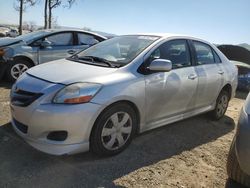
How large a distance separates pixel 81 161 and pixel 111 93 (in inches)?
34.8

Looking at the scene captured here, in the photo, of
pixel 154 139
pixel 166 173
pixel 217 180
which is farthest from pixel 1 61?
pixel 217 180

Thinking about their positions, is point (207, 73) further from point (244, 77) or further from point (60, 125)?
point (244, 77)

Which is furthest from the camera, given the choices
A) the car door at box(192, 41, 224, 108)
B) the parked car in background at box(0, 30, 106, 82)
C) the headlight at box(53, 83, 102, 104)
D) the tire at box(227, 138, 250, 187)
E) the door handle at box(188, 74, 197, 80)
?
the parked car in background at box(0, 30, 106, 82)

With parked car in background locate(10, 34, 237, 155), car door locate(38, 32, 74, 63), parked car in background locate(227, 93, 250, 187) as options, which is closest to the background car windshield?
parked car in background locate(10, 34, 237, 155)

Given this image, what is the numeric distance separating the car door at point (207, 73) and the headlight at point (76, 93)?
6.73 feet

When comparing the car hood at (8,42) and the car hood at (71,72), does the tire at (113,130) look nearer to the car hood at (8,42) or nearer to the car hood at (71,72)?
the car hood at (71,72)

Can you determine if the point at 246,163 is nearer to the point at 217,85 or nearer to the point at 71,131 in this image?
the point at 71,131

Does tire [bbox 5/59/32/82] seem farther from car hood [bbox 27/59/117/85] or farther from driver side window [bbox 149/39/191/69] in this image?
driver side window [bbox 149/39/191/69]

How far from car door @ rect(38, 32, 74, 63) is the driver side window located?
3.58 m

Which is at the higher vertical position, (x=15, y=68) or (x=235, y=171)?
(x=235, y=171)

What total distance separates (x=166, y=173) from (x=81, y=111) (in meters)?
1.23

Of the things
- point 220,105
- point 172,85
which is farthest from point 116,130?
point 220,105

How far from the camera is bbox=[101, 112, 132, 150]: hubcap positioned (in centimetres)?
371

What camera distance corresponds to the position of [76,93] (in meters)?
3.42
